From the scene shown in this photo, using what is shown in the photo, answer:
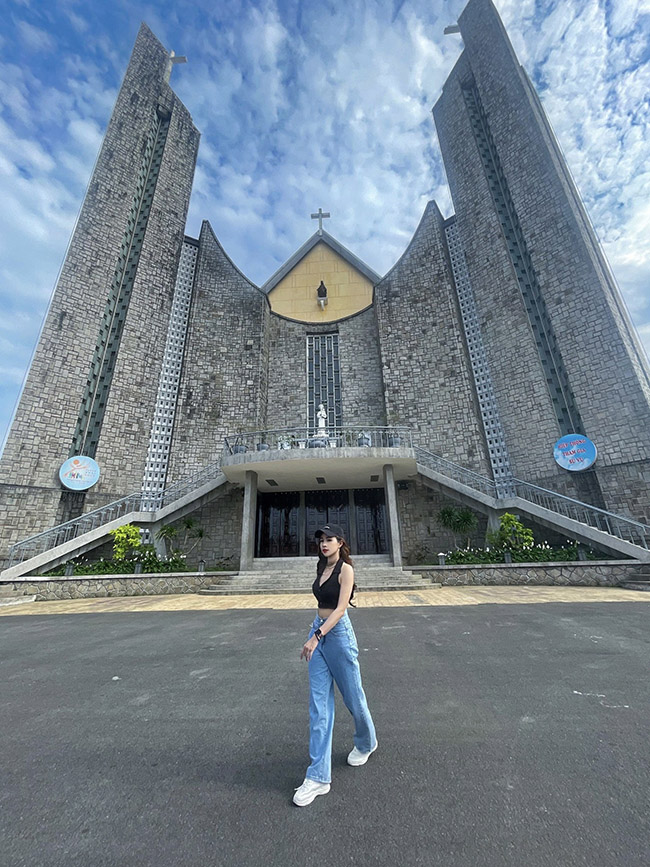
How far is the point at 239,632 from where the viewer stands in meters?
5.89

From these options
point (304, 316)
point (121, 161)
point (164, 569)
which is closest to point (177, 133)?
point (121, 161)

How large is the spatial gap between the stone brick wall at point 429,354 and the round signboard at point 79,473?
43.9ft

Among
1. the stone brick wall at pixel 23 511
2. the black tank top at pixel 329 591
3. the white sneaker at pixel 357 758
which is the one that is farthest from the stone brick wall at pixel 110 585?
the black tank top at pixel 329 591

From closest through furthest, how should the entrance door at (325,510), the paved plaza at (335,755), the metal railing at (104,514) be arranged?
the paved plaza at (335,755)
the metal railing at (104,514)
the entrance door at (325,510)

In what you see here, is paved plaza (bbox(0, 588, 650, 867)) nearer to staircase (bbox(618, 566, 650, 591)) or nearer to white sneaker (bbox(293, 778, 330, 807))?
white sneaker (bbox(293, 778, 330, 807))

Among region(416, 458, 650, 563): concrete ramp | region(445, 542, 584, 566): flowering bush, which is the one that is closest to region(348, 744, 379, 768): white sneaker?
region(445, 542, 584, 566): flowering bush

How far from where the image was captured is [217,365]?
747 inches

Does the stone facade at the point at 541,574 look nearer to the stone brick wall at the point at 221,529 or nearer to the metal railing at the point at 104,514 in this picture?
the stone brick wall at the point at 221,529

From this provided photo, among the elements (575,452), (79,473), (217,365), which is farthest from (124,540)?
(575,452)

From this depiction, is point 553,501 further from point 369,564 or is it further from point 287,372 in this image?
point 287,372

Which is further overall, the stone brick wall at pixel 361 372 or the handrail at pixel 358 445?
the stone brick wall at pixel 361 372

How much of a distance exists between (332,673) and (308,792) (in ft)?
1.80

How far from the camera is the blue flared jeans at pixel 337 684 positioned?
210 cm

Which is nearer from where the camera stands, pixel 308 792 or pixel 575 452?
pixel 308 792
